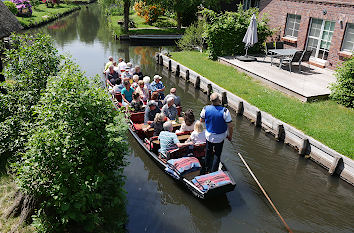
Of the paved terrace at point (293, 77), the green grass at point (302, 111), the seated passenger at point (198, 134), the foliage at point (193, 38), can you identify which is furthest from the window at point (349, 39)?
the seated passenger at point (198, 134)

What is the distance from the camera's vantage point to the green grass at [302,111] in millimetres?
9953

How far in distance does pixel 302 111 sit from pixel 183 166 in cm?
630

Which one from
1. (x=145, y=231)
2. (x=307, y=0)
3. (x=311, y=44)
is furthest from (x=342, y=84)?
(x=145, y=231)

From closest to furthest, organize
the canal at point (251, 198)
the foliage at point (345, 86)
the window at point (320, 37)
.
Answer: the canal at point (251, 198)
the foliage at point (345, 86)
the window at point (320, 37)

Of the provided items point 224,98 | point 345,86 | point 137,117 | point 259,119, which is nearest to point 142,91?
point 137,117

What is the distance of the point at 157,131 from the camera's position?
9.20 m

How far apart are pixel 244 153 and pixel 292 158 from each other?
5.03ft

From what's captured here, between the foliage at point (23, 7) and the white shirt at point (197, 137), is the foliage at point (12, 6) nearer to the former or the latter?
the foliage at point (23, 7)

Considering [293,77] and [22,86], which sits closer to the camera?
[22,86]

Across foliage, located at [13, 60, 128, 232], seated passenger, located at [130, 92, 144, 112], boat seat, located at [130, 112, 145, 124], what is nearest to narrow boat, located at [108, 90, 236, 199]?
boat seat, located at [130, 112, 145, 124]

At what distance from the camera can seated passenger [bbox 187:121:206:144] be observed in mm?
8202

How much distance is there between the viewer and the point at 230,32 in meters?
18.8

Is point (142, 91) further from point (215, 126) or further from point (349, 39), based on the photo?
point (349, 39)

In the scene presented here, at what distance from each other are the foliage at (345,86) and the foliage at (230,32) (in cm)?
790
